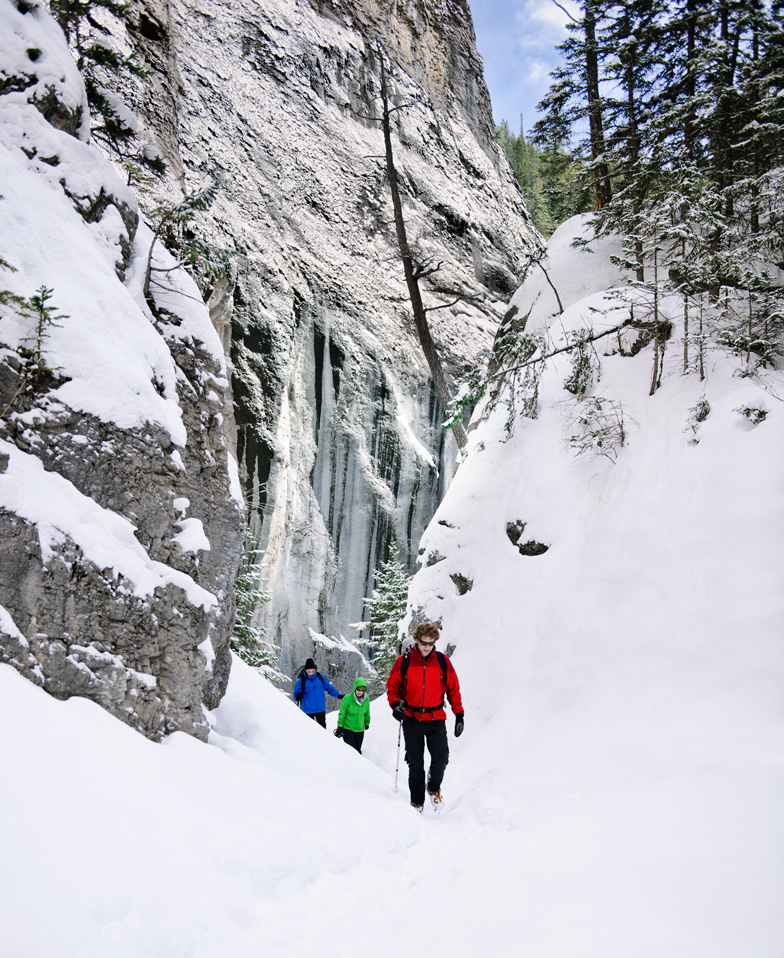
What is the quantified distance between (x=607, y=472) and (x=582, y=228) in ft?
25.5

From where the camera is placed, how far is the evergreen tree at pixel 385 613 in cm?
1755

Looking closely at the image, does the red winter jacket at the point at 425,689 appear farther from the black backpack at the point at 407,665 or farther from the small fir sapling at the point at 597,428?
the small fir sapling at the point at 597,428

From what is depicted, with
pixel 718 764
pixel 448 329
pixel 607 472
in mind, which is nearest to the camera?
pixel 718 764

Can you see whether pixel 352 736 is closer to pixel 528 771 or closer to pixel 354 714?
pixel 354 714

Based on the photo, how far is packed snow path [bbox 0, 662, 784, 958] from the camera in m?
1.90

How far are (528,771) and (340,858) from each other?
2.64 meters

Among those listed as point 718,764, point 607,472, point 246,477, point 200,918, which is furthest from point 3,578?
point 246,477

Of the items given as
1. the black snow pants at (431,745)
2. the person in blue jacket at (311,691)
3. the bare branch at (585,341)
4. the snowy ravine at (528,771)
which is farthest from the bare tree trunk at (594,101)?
the black snow pants at (431,745)

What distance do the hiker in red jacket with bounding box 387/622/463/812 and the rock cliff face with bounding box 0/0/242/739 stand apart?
1562mm

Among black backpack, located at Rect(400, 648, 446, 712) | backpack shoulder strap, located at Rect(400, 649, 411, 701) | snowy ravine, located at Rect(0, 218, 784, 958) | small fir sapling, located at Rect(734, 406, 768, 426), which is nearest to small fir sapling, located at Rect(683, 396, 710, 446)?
snowy ravine, located at Rect(0, 218, 784, 958)

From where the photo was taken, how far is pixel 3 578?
10.00ft

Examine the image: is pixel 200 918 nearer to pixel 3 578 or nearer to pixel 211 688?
pixel 3 578

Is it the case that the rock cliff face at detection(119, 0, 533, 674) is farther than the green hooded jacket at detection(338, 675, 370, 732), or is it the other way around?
the rock cliff face at detection(119, 0, 533, 674)

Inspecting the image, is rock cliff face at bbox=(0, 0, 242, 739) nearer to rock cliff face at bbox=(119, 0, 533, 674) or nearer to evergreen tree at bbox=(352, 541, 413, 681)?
rock cliff face at bbox=(119, 0, 533, 674)
